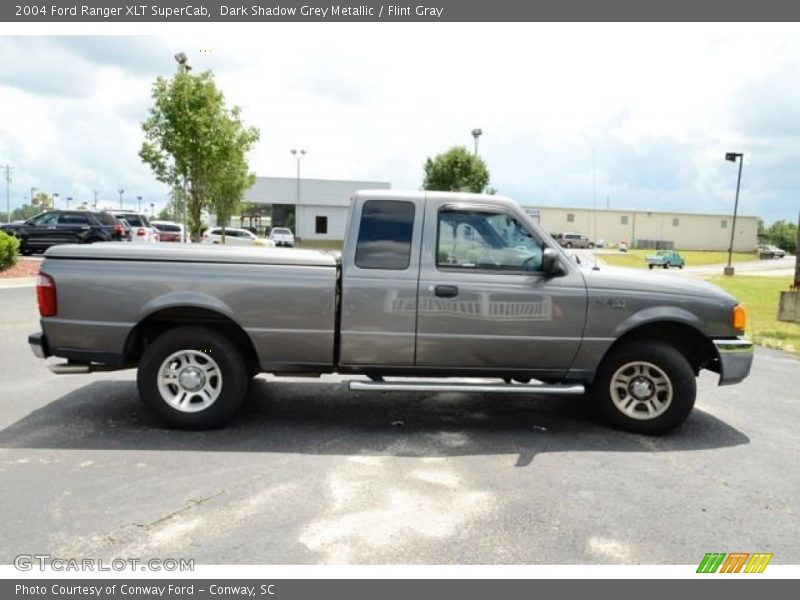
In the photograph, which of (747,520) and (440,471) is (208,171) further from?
(747,520)

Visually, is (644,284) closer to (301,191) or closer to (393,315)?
(393,315)

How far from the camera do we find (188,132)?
65.3ft

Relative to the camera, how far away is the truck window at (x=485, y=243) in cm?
497

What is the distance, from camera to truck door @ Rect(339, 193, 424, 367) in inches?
191

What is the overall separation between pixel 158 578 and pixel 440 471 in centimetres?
199

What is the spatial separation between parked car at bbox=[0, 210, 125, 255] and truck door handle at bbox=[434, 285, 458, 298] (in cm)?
2100

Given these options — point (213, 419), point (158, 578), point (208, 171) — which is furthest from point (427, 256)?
point (208, 171)

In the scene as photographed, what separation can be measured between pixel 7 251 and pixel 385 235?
15929 mm

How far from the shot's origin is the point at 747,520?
12.0ft

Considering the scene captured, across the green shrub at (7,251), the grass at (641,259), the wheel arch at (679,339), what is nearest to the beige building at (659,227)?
the grass at (641,259)

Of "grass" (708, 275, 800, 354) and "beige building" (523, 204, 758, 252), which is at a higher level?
"beige building" (523, 204, 758, 252)

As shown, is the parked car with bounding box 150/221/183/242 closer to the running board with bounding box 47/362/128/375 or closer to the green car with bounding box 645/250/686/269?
the running board with bounding box 47/362/128/375

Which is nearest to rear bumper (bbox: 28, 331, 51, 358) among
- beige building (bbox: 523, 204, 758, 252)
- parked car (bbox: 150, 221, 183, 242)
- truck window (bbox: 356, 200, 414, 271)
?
truck window (bbox: 356, 200, 414, 271)

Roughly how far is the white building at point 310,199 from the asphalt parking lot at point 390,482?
49420 millimetres
